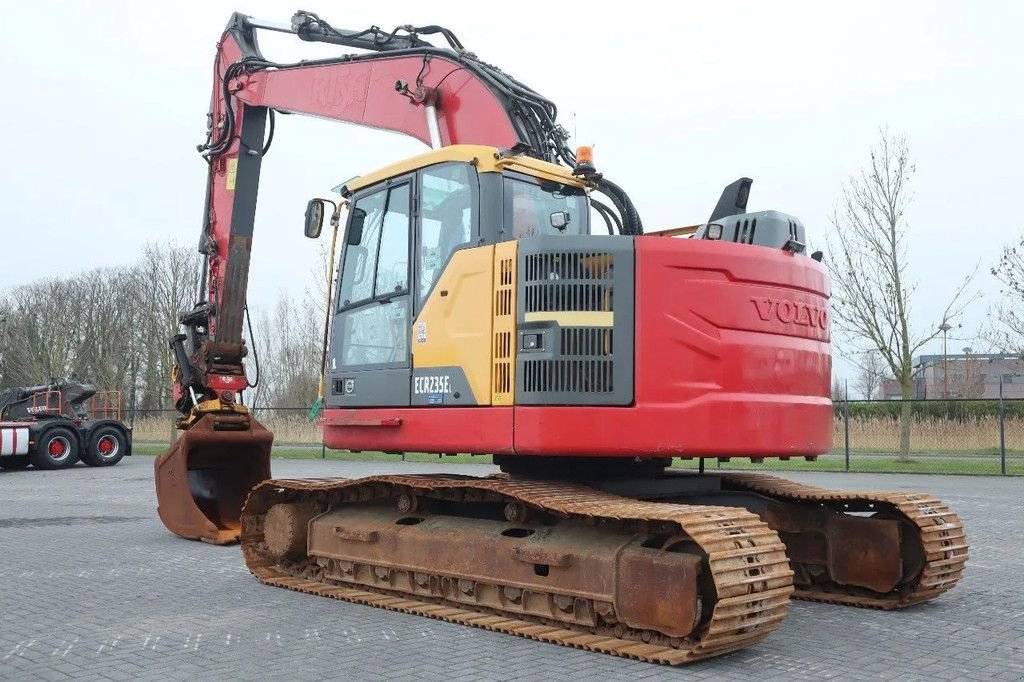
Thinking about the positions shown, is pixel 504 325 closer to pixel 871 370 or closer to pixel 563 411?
pixel 563 411

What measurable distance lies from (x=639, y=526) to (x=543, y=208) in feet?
8.43

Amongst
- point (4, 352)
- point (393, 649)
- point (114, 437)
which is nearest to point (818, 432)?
point (393, 649)

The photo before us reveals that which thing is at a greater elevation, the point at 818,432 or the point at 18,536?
the point at 818,432

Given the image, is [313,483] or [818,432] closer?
[818,432]

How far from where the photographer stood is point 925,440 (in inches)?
1051

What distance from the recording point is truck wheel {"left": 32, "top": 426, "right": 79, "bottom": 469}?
86.5 feet

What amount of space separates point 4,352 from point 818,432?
51.5 metres

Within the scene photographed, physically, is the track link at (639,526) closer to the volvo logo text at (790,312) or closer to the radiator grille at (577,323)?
the radiator grille at (577,323)

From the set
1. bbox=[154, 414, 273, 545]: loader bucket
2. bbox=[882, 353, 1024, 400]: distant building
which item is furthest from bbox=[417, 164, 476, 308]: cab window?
bbox=[882, 353, 1024, 400]: distant building

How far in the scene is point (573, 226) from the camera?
770 cm

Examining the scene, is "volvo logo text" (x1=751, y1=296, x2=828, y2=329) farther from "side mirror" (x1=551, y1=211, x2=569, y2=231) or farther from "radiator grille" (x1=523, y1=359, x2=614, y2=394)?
"side mirror" (x1=551, y1=211, x2=569, y2=231)

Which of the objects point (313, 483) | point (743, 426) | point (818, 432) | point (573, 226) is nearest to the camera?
point (743, 426)

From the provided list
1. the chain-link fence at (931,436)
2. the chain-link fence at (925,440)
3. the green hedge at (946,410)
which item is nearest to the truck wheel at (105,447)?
the chain-link fence at (925,440)

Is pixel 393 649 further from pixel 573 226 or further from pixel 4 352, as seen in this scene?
pixel 4 352
